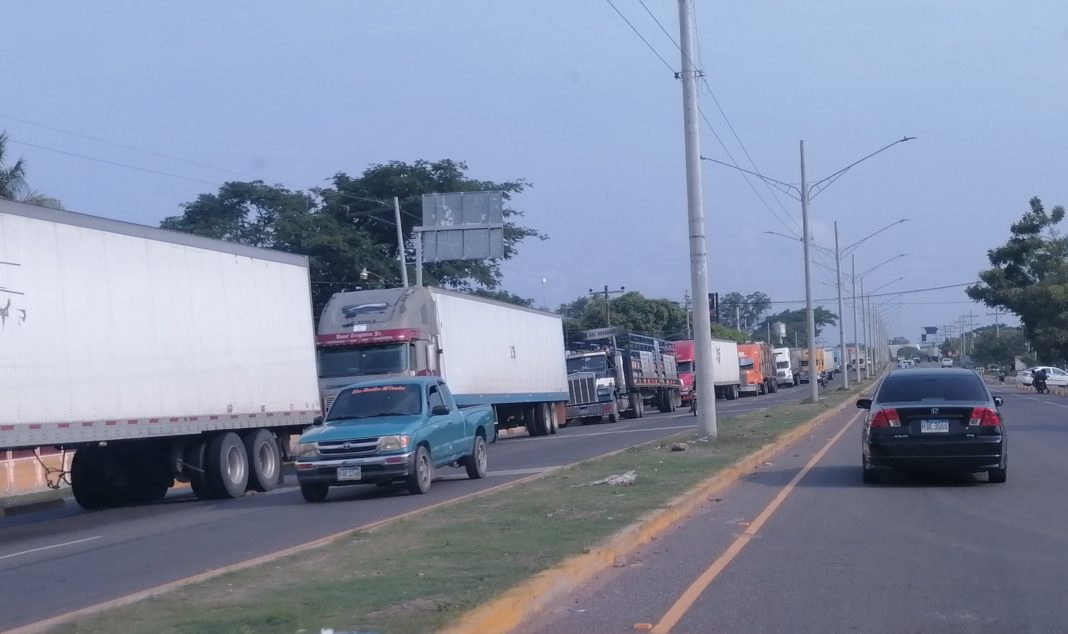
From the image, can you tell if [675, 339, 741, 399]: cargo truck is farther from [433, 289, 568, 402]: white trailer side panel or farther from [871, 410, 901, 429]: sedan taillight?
[871, 410, 901, 429]: sedan taillight

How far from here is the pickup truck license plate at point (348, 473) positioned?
1692cm

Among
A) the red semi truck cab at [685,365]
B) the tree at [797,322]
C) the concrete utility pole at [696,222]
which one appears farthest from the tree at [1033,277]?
the tree at [797,322]

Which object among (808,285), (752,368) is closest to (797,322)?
(752,368)

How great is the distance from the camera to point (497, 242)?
37.8 meters

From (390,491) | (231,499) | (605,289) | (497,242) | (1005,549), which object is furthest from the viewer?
(605,289)

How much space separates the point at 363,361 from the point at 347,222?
2903 centimetres

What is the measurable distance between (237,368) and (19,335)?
530 centimetres

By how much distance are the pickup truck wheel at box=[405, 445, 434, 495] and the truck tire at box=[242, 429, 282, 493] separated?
4.29m

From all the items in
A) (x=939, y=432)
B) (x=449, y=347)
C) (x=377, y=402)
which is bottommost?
(x=939, y=432)

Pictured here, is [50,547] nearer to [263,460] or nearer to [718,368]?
[263,460]

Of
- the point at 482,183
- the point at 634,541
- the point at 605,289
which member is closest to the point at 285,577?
the point at 634,541

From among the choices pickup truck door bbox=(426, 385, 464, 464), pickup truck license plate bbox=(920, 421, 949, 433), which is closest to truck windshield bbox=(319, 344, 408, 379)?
pickup truck door bbox=(426, 385, 464, 464)

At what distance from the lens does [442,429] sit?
18.3 metres

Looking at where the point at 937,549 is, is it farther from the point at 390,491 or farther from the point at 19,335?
the point at 19,335
